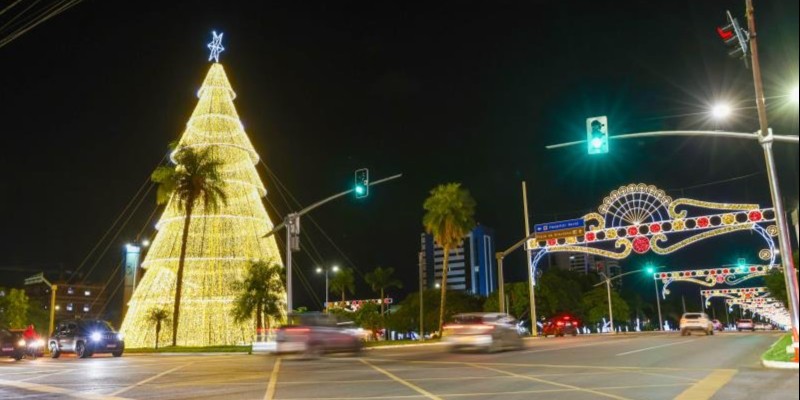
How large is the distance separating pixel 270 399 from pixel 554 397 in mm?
4842

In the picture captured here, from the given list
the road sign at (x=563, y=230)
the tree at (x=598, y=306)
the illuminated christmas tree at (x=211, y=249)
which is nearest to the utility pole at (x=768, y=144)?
the road sign at (x=563, y=230)

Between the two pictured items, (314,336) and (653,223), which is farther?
(653,223)

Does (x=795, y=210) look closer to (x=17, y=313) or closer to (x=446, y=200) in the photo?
(x=446, y=200)

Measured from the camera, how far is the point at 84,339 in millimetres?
25984

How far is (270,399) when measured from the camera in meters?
10.4

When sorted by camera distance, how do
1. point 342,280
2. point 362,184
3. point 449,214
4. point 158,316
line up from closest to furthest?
point 362,184 < point 158,316 < point 449,214 < point 342,280

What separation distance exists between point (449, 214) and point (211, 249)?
64.3 feet

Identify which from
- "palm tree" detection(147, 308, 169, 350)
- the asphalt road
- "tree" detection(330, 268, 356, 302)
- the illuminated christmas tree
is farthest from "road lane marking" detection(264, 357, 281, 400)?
"tree" detection(330, 268, 356, 302)

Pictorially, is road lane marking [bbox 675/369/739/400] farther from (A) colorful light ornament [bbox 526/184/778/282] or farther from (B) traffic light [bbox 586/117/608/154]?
(A) colorful light ornament [bbox 526/184/778/282]

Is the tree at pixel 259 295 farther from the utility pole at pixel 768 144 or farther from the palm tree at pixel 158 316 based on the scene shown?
the utility pole at pixel 768 144

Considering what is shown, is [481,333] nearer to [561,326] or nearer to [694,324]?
[694,324]

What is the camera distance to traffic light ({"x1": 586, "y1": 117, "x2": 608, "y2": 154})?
66.0 feet

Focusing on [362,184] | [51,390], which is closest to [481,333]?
[362,184]

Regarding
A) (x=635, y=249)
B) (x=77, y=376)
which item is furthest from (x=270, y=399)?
(x=635, y=249)
